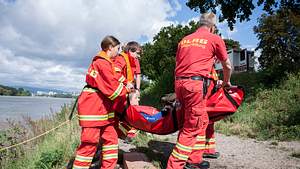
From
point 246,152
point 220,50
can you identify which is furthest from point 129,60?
point 220,50

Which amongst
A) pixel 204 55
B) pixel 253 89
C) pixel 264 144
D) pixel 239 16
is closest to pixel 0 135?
pixel 204 55

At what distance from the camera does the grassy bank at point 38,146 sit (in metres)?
5.80

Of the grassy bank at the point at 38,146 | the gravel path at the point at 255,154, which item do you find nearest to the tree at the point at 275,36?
the gravel path at the point at 255,154

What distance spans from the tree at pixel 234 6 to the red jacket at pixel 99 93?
38.9 feet

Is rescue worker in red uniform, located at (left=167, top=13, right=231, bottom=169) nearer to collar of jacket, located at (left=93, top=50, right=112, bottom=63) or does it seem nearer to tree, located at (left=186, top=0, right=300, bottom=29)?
collar of jacket, located at (left=93, top=50, right=112, bottom=63)

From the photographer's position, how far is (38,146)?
23.5 feet

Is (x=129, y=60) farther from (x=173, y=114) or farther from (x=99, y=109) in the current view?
(x=99, y=109)

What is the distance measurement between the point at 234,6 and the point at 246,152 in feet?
33.5

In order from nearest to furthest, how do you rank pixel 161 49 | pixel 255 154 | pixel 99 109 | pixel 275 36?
pixel 99 109
pixel 255 154
pixel 275 36
pixel 161 49

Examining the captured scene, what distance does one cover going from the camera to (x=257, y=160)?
5.62 meters

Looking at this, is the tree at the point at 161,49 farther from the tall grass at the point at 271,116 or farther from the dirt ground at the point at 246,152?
the dirt ground at the point at 246,152

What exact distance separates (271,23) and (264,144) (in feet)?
96.1

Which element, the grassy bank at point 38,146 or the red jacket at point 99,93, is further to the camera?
the grassy bank at point 38,146

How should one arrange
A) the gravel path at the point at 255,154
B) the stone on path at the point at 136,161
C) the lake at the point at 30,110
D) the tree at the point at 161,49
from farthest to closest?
1. the tree at the point at 161,49
2. the lake at the point at 30,110
3. the gravel path at the point at 255,154
4. the stone on path at the point at 136,161
